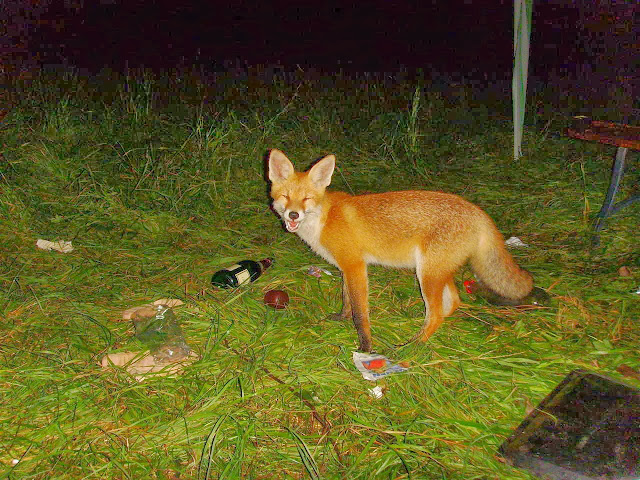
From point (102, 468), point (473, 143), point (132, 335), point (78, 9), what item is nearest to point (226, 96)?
point (473, 143)

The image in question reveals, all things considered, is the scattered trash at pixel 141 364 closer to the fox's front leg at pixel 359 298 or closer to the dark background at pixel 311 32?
the fox's front leg at pixel 359 298

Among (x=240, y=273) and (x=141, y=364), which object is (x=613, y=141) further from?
(x=141, y=364)

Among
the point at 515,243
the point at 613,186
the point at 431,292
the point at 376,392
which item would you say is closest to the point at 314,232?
the point at 431,292

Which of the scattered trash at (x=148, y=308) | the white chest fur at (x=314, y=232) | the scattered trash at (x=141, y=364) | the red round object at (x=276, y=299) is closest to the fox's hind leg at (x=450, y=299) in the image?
the white chest fur at (x=314, y=232)

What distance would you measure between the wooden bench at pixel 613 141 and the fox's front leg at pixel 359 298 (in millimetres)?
2325

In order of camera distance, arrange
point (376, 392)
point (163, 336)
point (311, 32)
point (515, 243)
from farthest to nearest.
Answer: point (311, 32), point (515, 243), point (163, 336), point (376, 392)

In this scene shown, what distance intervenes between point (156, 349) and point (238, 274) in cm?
90

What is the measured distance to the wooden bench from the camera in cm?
386

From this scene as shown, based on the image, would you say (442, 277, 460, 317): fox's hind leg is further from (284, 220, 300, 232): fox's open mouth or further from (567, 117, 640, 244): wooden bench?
(567, 117, 640, 244): wooden bench

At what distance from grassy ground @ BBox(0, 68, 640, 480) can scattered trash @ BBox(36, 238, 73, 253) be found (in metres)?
0.08

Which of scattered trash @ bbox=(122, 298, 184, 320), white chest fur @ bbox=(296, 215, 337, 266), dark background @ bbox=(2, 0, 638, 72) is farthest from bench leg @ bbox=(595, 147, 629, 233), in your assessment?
dark background @ bbox=(2, 0, 638, 72)

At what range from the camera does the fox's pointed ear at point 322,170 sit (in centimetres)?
318

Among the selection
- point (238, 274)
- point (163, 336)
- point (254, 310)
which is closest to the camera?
point (163, 336)

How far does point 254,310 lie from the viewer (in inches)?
133
